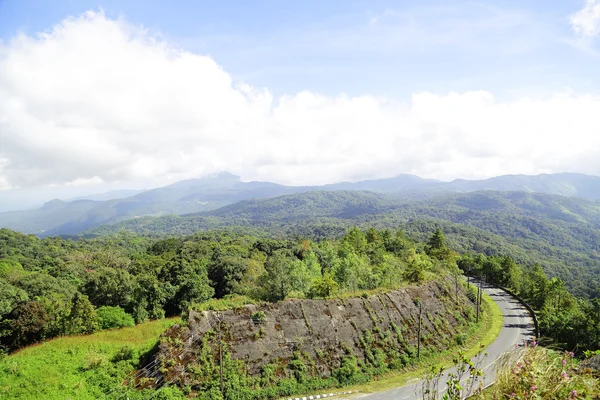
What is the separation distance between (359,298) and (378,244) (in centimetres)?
2905

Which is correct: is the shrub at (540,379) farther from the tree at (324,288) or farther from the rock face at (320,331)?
the tree at (324,288)

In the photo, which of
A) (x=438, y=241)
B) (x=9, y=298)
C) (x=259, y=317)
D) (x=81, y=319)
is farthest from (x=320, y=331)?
(x=438, y=241)

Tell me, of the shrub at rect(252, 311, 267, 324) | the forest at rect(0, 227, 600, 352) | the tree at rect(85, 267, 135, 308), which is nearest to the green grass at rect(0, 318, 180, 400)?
the forest at rect(0, 227, 600, 352)

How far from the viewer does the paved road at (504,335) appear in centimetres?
2517

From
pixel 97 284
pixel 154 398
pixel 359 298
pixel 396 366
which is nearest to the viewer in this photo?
pixel 154 398

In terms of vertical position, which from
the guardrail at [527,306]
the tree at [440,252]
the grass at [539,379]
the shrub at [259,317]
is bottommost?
the guardrail at [527,306]

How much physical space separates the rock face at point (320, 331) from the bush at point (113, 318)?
9626mm

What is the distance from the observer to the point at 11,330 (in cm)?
2592

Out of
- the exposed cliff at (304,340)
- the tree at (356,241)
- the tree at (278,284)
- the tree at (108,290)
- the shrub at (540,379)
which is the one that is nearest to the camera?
the shrub at (540,379)

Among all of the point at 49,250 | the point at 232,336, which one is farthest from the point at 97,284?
the point at 49,250

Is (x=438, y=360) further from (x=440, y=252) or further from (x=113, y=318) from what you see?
(x=440, y=252)

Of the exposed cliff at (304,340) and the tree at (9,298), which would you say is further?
the tree at (9,298)

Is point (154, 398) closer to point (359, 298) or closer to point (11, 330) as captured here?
point (11, 330)

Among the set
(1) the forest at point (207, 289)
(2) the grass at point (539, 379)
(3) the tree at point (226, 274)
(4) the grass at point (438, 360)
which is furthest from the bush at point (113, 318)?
(2) the grass at point (539, 379)
